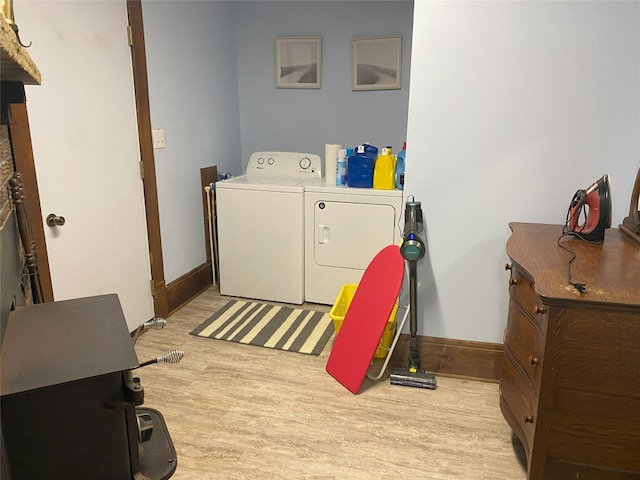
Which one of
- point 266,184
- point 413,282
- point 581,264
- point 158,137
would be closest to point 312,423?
point 413,282

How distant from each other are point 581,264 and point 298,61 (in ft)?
9.69

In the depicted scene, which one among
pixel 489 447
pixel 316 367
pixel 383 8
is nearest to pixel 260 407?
pixel 316 367

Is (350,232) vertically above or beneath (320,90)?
beneath

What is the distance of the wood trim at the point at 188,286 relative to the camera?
3.25m

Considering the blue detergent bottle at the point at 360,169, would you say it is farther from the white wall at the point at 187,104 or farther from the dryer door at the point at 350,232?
the white wall at the point at 187,104

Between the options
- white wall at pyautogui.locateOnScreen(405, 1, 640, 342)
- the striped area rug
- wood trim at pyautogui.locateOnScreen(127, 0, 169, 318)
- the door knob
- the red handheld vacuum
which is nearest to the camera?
the red handheld vacuum

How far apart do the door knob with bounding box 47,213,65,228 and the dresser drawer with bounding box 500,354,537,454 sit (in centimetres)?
212

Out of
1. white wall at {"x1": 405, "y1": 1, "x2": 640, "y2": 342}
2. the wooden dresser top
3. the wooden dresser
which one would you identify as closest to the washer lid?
white wall at {"x1": 405, "y1": 1, "x2": 640, "y2": 342}

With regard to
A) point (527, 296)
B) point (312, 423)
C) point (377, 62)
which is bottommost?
point (312, 423)

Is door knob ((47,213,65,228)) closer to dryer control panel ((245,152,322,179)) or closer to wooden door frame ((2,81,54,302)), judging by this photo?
wooden door frame ((2,81,54,302))

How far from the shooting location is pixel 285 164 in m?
3.74

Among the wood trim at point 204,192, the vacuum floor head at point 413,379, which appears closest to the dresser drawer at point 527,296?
the vacuum floor head at point 413,379

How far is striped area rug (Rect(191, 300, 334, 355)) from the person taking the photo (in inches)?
113

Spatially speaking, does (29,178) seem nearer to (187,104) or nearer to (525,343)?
(187,104)
